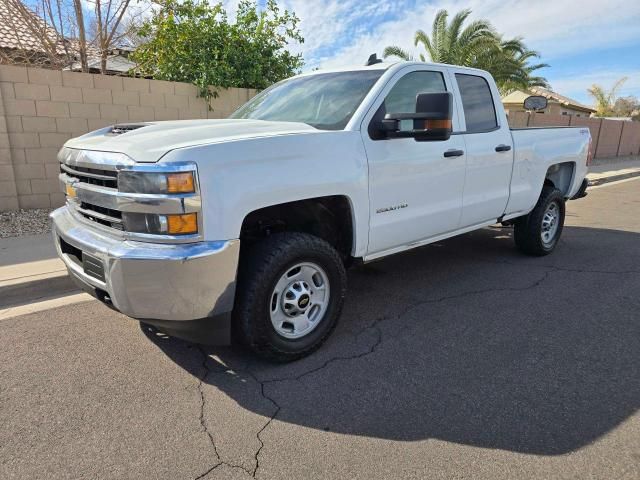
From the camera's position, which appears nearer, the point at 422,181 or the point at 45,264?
the point at 422,181

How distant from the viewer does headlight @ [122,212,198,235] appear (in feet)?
8.57

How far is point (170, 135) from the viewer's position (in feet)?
9.65

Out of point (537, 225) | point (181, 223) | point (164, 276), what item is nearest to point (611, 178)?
point (537, 225)

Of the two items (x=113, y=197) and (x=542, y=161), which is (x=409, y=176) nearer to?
(x=113, y=197)

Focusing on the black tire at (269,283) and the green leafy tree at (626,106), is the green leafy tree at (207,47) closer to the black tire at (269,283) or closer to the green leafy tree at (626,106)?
the black tire at (269,283)

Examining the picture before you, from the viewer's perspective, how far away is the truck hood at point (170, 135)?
8.88ft

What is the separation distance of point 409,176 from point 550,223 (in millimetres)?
3056

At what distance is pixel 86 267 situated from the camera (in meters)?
2.92

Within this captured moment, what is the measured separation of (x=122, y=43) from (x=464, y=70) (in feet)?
26.3

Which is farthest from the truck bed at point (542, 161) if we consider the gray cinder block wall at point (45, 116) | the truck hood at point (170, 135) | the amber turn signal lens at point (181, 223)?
the gray cinder block wall at point (45, 116)

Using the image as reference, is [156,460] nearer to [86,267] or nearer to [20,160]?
[86,267]

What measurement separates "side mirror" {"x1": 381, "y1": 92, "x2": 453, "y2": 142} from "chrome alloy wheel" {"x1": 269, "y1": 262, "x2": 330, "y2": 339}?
115 cm

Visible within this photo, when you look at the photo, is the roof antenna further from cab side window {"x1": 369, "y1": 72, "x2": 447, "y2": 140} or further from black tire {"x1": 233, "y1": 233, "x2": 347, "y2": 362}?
black tire {"x1": 233, "y1": 233, "x2": 347, "y2": 362}

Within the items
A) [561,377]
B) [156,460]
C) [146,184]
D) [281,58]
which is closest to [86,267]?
[146,184]
